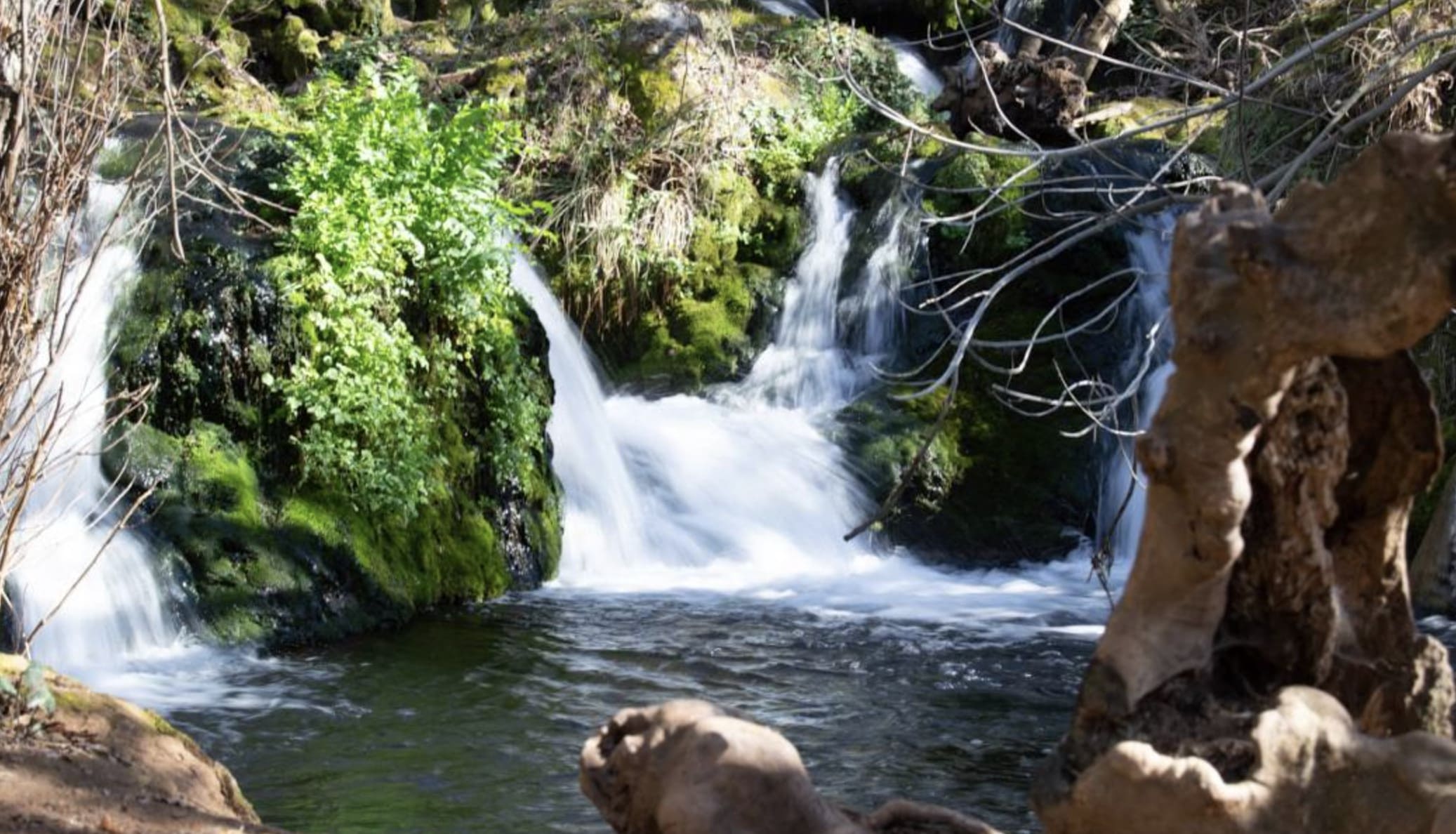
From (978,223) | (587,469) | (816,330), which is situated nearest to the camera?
(587,469)

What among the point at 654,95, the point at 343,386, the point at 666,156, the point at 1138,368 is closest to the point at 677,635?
the point at 343,386

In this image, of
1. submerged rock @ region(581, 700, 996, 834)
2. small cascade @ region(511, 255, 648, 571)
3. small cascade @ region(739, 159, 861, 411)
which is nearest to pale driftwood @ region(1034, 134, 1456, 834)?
submerged rock @ region(581, 700, 996, 834)

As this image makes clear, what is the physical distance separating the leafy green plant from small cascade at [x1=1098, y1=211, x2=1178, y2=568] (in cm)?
456

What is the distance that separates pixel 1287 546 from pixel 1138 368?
9.35 metres

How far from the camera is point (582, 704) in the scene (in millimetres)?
7508

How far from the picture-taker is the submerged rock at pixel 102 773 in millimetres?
3828

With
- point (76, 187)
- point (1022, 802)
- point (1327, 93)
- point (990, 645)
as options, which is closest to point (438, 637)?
point (990, 645)

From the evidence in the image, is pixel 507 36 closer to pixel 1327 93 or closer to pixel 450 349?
pixel 450 349

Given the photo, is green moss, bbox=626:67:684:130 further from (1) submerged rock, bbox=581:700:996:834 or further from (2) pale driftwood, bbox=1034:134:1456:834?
(2) pale driftwood, bbox=1034:134:1456:834

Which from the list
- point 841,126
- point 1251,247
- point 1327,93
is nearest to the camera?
point 1251,247

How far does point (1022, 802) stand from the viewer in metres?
6.27

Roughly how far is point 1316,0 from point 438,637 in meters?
6.92

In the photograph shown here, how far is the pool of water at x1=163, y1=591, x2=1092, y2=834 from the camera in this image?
6109 millimetres

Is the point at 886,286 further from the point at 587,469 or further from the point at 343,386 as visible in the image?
the point at 343,386
